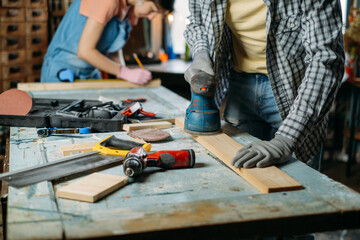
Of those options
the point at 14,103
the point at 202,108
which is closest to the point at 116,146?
the point at 202,108

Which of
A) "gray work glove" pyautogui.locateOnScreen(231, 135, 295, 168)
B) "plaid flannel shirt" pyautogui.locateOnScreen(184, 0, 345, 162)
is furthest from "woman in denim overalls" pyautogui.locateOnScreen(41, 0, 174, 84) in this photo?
"gray work glove" pyautogui.locateOnScreen(231, 135, 295, 168)

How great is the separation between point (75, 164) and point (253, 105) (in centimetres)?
95

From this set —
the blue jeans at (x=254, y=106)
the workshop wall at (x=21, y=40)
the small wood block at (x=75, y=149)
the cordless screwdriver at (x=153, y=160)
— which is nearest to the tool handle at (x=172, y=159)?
the cordless screwdriver at (x=153, y=160)

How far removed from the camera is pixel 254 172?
1.12 metres

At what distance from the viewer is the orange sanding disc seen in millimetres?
1605

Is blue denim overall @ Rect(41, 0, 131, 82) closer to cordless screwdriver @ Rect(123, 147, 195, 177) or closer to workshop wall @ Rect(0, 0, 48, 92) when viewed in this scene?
workshop wall @ Rect(0, 0, 48, 92)

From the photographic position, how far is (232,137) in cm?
155

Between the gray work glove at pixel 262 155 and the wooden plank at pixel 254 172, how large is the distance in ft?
0.06

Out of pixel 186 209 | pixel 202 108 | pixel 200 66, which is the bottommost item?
pixel 186 209

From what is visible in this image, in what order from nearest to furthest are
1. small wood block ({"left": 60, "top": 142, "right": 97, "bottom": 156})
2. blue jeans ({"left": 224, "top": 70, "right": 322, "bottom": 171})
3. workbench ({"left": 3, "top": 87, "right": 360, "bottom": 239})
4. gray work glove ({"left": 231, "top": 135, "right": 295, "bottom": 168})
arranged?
1. workbench ({"left": 3, "top": 87, "right": 360, "bottom": 239})
2. gray work glove ({"left": 231, "top": 135, "right": 295, "bottom": 168})
3. small wood block ({"left": 60, "top": 142, "right": 97, "bottom": 156})
4. blue jeans ({"left": 224, "top": 70, "right": 322, "bottom": 171})

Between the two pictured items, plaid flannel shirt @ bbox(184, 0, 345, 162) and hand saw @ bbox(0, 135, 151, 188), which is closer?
hand saw @ bbox(0, 135, 151, 188)

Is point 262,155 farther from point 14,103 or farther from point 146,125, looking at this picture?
point 14,103

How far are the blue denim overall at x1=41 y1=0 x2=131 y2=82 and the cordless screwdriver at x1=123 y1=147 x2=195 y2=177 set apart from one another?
1.63 metres

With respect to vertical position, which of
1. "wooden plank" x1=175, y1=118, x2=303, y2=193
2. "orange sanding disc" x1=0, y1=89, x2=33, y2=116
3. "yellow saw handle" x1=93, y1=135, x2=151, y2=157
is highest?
"orange sanding disc" x1=0, y1=89, x2=33, y2=116
